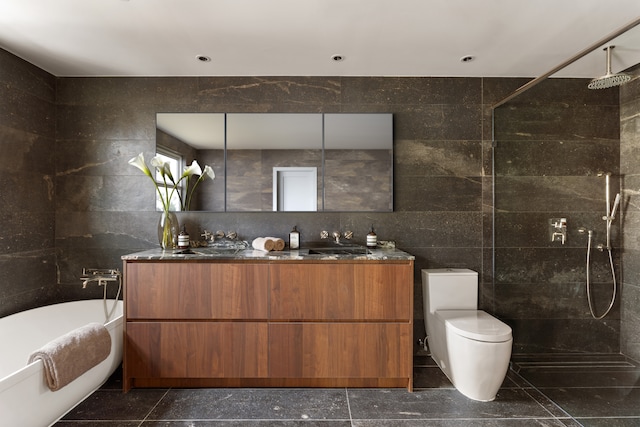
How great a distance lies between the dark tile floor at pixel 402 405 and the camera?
1795 millimetres

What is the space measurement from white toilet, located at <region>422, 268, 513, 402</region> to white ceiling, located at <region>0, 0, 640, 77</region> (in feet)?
4.93

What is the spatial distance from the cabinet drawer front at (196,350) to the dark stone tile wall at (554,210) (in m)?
1.81

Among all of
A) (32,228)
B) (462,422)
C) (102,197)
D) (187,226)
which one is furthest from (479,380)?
(32,228)

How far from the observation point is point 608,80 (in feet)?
5.82

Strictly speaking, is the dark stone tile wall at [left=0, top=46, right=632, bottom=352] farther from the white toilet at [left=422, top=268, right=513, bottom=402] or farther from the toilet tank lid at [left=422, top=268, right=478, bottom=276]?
the white toilet at [left=422, top=268, right=513, bottom=402]

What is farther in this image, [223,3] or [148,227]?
[148,227]

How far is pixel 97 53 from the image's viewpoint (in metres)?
2.23

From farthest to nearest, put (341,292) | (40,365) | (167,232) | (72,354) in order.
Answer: (167,232)
(341,292)
(72,354)
(40,365)

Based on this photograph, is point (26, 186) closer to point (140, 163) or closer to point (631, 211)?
point (140, 163)

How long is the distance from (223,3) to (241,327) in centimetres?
185

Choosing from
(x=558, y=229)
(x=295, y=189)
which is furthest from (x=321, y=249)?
(x=558, y=229)

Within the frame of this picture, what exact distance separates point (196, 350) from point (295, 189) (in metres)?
1.31

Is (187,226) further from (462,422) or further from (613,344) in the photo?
(613,344)

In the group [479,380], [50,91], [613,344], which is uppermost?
[50,91]
